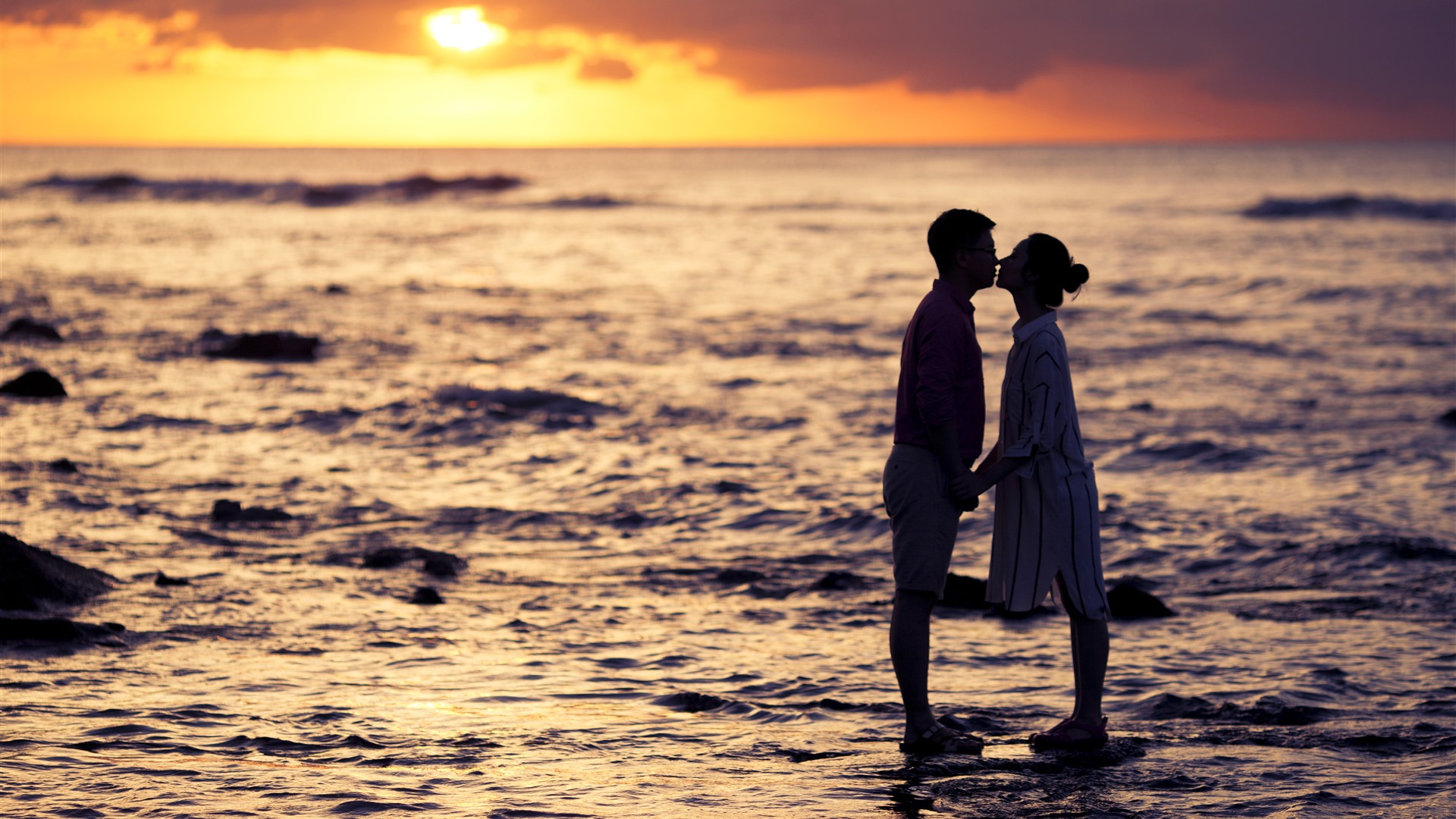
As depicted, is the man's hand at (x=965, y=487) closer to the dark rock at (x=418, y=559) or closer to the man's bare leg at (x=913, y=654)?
the man's bare leg at (x=913, y=654)

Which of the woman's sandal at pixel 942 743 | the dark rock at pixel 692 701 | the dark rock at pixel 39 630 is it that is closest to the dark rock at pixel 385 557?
the dark rock at pixel 39 630

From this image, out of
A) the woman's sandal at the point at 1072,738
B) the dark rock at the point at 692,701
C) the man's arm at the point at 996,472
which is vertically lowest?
the dark rock at the point at 692,701

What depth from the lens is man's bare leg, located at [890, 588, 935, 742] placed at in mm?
5465

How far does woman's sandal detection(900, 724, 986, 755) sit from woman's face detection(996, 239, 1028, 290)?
1775 millimetres

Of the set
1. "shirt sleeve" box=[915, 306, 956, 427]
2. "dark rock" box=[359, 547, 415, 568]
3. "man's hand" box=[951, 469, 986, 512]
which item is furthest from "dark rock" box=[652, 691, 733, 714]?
"dark rock" box=[359, 547, 415, 568]

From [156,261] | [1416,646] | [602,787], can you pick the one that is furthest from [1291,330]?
[156,261]

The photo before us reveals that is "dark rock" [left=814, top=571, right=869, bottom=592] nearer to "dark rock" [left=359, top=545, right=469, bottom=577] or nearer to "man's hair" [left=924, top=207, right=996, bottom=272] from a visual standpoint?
"dark rock" [left=359, top=545, right=469, bottom=577]

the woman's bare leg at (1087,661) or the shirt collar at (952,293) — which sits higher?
the shirt collar at (952,293)

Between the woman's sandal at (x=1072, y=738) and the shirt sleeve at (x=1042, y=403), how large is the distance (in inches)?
43.0

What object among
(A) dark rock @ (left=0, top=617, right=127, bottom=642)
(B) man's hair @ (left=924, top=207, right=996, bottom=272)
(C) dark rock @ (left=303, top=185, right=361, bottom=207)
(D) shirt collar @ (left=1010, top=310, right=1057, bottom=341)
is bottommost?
(A) dark rock @ (left=0, top=617, right=127, bottom=642)

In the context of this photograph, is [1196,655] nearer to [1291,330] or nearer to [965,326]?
[965,326]

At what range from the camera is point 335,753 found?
208 inches

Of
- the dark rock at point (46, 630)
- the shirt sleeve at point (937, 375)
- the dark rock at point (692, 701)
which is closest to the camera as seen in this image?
the shirt sleeve at point (937, 375)

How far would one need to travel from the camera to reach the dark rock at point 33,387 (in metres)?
15.0
